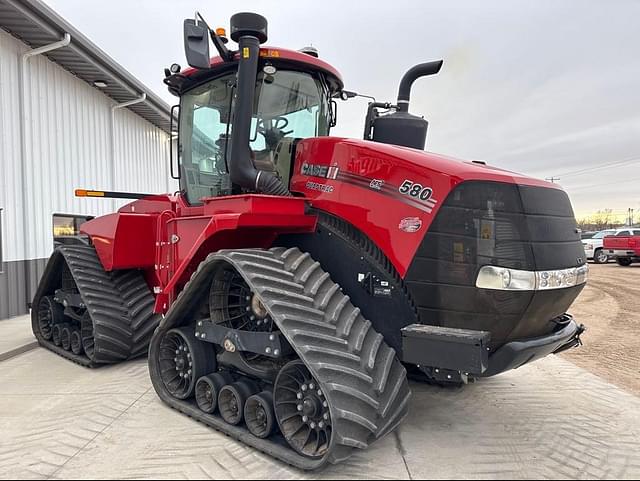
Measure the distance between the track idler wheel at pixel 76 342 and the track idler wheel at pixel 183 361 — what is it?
1.95 metres

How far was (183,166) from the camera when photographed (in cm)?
469

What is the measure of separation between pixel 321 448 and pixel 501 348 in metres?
1.26

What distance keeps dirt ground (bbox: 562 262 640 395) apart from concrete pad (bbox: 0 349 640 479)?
615 millimetres

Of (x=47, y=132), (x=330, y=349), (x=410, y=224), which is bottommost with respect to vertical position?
(x=330, y=349)

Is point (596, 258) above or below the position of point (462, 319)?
below

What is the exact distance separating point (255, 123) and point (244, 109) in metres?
0.26

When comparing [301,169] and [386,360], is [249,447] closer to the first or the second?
[386,360]

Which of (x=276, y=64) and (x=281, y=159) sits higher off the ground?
(x=276, y=64)

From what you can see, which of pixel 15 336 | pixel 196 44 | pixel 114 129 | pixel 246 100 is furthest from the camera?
pixel 114 129

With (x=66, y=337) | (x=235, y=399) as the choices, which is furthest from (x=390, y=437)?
(x=66, y=337)

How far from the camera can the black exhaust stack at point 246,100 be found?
352cm

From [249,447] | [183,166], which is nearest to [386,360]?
[249,447]

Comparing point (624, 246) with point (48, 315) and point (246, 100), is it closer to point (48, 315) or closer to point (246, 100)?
point (246, 100)

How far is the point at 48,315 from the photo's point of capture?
6.12 metres
